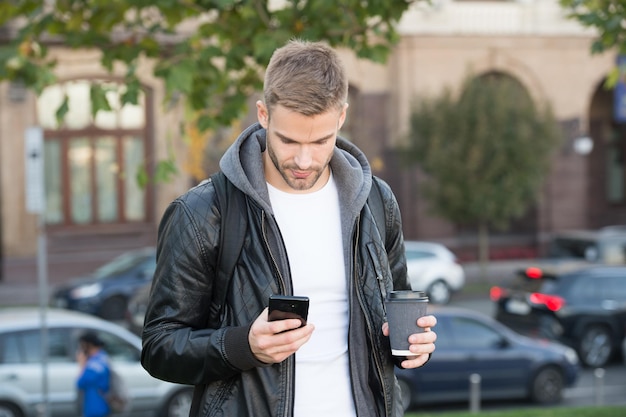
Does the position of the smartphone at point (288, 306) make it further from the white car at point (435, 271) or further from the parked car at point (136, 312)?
the white car at point (435, 271)

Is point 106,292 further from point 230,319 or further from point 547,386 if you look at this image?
point 230,319

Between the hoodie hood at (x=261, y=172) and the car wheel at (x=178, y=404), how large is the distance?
933cm

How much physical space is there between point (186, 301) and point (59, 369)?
30.8 ft

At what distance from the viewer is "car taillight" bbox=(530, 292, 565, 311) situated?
1636 centimetres

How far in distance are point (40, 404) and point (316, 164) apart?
9.38 m

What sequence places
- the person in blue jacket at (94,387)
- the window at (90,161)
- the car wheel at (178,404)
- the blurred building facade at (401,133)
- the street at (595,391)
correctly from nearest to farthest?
1. the person in blue jacket at (94,387)
2. the car wheel at (178,404)
3. the street at (595,391)
4. the blurred building facade at (401,133)
5. the window at (90,161)

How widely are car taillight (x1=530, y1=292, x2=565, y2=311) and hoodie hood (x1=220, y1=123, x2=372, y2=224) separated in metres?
13.7

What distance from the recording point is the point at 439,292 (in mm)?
23109

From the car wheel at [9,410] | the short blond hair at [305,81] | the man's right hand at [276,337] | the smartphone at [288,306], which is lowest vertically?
the car wheel at [9,410]

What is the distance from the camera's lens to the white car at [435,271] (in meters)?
22.8

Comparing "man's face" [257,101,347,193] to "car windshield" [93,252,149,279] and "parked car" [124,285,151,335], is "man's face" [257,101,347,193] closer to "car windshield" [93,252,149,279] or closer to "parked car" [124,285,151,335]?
"parked car" [124,285,151,335]

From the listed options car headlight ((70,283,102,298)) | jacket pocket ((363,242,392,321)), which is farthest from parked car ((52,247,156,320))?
jacket pocket ((363,242,392,321))

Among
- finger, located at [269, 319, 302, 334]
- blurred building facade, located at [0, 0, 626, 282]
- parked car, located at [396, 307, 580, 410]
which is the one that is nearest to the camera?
finger, located at [269, 319, 302, 334]

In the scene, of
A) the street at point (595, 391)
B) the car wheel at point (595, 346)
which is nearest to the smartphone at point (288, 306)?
the street at point (595, 391)
